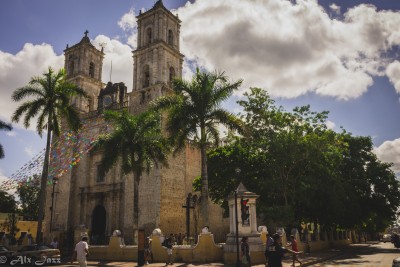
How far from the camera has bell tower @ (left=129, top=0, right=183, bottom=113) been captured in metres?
30.4

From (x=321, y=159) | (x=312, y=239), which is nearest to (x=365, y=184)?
(x=312, y=239)

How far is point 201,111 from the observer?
61.0 feet

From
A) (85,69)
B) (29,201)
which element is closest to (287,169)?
(85,69)

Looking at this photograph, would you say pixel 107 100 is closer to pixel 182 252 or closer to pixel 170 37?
pixel 170 37

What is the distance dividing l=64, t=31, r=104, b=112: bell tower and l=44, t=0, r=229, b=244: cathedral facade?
0.55 ft

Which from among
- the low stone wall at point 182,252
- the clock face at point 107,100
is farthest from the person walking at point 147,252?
the clock face at point 107,100

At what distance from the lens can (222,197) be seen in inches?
1048

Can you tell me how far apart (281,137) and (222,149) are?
652cm

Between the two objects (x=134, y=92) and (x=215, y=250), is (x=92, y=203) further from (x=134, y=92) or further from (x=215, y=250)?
(x=215, y=250)

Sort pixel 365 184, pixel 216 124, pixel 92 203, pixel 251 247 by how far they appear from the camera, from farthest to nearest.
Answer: pixel 92 203
pixel 365 184
pixel 216 124
pixel 251 247

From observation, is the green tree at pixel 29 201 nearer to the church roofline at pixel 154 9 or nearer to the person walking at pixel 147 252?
the church roofline at pixel 154 9

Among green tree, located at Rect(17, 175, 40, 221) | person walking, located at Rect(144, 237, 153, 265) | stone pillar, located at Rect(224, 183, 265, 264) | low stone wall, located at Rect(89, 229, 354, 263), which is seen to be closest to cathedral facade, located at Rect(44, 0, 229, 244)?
low stone wall, located at Rect(89, 229, 354, 263)

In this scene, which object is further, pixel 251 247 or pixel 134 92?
pixel 134 92

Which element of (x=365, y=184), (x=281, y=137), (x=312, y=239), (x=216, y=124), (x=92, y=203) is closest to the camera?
(x=216, y=124)
